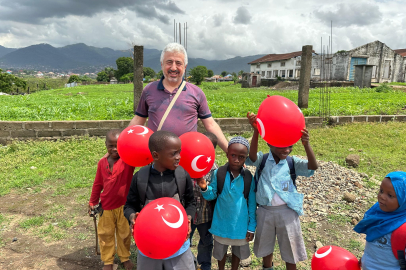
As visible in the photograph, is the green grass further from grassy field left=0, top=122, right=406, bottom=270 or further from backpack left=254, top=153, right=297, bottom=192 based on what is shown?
backpack left=254, top=153, right=297, bottom=192

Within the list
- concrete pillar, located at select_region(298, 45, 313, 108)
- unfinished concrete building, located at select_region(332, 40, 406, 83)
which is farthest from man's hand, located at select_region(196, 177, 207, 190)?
unfinished concrete building, located at select_region(332, 40, 406, 83)

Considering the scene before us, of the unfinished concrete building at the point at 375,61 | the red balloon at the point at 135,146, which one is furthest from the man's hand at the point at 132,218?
the unfinished concrete building at the point at 375,61

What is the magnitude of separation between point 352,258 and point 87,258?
2776 millimetres

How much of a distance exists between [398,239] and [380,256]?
22 centimetres

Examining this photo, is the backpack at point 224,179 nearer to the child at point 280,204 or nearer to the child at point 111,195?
the child at point 280,204

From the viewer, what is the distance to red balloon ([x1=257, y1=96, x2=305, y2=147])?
2.14m

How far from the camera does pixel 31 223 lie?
379cm

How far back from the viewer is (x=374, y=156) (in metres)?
6.17

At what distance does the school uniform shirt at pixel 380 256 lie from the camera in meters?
1.87

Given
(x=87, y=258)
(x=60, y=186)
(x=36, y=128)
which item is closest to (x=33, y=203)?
(x=60, y=186)

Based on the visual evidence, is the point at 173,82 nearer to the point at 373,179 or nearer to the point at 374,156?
the point at 373,179

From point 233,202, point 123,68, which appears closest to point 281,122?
point 233,202

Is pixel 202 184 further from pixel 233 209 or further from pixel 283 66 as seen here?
pixel 283 66

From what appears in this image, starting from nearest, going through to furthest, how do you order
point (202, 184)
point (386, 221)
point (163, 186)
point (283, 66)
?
point (386, 221) < point (163, 186) < point (202, 184) < point (283, 66)
